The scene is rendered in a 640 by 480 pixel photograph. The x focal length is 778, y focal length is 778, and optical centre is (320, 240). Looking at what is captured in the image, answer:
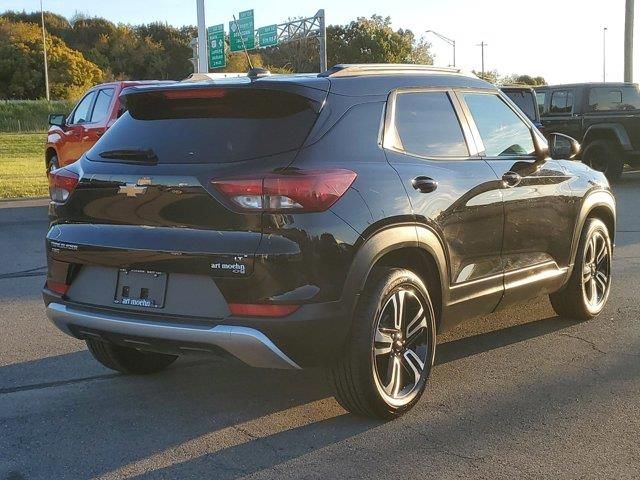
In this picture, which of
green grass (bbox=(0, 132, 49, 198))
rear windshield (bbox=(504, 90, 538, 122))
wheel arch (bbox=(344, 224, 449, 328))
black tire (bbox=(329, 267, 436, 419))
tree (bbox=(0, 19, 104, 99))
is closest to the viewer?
wheel arch (bbox=(344, 224, 449, 328))

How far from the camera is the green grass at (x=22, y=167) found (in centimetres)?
1672

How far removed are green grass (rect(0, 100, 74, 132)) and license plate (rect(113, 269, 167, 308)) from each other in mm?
47468

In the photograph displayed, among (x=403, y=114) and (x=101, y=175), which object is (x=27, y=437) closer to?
(x=101, y=175)

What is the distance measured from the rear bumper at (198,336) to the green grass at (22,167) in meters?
13.4

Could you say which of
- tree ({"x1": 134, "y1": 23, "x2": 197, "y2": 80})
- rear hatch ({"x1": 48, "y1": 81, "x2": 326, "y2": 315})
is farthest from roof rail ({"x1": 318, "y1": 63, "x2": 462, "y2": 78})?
tree ({"x1": 134, "y1": 23, "x2": 197, "y2": 80})

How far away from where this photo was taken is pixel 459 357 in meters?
5.18

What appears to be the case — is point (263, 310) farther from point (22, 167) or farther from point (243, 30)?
point (243, 30)

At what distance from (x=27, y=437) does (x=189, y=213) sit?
1400mm

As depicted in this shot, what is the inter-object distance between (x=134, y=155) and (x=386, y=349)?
5.39 feet

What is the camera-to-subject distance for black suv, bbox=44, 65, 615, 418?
355 cm

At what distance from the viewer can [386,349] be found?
4.04m

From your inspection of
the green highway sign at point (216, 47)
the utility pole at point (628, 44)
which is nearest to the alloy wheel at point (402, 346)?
the utility pole at point (628, 44)

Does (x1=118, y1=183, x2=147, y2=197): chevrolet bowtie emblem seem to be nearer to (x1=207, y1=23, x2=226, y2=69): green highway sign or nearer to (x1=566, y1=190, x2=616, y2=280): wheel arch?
(x1=566, y1=190, x2=616, y2=280): wheel arch

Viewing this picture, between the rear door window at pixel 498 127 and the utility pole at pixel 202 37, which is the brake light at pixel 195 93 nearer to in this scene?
the rear door window at pixel 498 127
